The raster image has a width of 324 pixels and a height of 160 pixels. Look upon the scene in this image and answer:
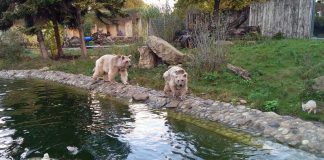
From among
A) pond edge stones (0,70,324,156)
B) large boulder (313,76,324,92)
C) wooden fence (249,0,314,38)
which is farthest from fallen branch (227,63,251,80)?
wooden fence (249,0,314,38)

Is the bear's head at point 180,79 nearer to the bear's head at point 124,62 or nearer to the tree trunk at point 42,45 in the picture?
the bear's head at point 124,62

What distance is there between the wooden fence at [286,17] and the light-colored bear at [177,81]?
13.2 meters

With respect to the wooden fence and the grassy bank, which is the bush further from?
the wooden fence

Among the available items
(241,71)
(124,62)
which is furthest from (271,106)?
(124,62)

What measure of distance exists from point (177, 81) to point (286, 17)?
14.3m

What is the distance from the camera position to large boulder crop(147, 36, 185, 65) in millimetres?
19875

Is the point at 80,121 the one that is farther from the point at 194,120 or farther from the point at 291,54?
the point at 291,54

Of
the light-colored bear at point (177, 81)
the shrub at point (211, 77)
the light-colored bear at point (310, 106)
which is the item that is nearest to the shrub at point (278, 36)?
the shrub at point (211, 77)

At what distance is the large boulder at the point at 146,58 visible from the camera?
2066cm

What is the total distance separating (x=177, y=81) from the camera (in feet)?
46.1

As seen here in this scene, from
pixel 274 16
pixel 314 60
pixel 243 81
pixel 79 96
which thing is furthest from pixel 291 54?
pixel 79 96

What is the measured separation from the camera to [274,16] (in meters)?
26.2

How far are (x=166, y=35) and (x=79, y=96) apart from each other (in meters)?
10.0

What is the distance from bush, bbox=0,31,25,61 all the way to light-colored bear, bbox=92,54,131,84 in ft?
44.0
